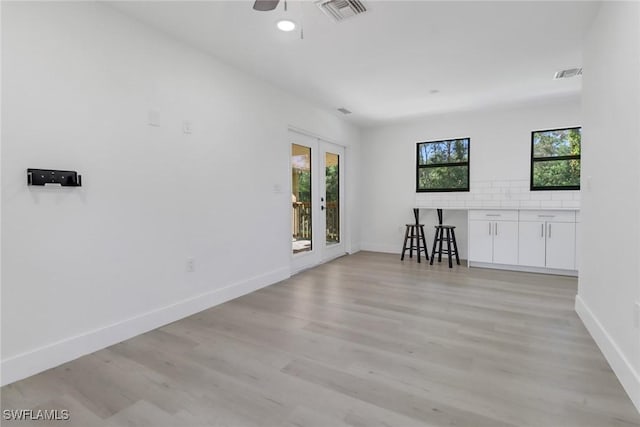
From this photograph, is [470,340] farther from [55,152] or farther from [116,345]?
[55,152]

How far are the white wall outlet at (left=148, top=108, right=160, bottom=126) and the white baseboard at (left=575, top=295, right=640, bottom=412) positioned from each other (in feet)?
11.5

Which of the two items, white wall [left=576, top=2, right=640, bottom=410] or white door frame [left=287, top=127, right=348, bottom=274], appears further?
white door frame [left=287, top=127, right=348, bottom=274]

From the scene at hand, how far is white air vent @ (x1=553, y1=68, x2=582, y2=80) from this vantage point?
139 inches

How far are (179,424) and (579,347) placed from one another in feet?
8.52

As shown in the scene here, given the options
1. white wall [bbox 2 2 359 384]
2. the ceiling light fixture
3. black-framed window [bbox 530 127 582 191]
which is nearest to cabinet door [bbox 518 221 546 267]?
black-framed window [bbox 530 127 582 191]

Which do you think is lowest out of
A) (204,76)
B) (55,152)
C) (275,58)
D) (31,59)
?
(55,152)

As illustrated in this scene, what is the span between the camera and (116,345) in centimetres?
237

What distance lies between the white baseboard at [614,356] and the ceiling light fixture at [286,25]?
3.08 m

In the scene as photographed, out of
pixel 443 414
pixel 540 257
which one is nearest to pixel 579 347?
pixel 443 414

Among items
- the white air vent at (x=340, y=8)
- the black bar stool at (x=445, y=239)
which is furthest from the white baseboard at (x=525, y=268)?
the white air vent at (x=340, y=8)

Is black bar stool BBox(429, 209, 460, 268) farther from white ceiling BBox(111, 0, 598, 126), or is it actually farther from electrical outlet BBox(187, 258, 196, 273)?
electrical outlet BBox(187, 258, 196, 273)

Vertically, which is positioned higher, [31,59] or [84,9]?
[84,9]

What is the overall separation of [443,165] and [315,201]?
7.95 feet

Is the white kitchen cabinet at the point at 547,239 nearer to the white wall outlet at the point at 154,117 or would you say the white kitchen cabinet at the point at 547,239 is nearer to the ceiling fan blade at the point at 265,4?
the ceiling fan blade at the point at 265,4
